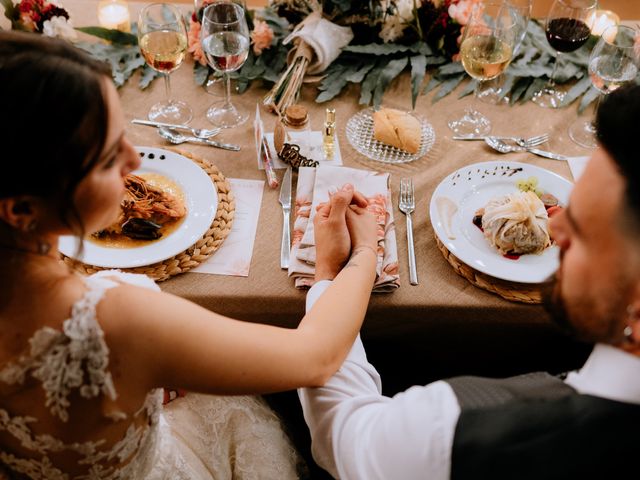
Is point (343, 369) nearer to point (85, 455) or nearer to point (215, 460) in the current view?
point (215, 460)

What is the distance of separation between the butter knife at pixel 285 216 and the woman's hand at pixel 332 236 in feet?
0.22

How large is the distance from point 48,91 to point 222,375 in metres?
0.49

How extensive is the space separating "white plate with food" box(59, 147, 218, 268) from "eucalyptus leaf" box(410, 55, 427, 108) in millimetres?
683

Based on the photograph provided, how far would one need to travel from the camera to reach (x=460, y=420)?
2.85 ft

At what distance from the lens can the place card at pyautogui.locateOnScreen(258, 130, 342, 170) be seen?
1.54m

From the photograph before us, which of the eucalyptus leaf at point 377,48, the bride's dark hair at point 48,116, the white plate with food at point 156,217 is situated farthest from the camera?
the eucalyptus leaf at point 377,48

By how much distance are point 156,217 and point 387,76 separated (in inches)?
33.3

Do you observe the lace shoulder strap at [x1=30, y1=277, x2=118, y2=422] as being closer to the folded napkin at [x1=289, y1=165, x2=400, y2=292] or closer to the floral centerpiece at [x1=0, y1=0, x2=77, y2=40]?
the folded napkin at [x1=289, y1=165, x2=400, y2=292]

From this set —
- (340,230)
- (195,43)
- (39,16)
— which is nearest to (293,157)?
(340,230)

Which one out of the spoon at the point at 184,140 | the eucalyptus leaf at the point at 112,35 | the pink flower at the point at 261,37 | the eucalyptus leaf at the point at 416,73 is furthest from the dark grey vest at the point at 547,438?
the eucalyptus leaf at the point at 112,35

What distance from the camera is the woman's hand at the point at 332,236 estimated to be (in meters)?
1.28

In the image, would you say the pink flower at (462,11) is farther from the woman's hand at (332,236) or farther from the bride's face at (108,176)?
the bride's face at (108,176)

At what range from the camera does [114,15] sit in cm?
185

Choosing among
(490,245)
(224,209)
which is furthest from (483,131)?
(224,209)
